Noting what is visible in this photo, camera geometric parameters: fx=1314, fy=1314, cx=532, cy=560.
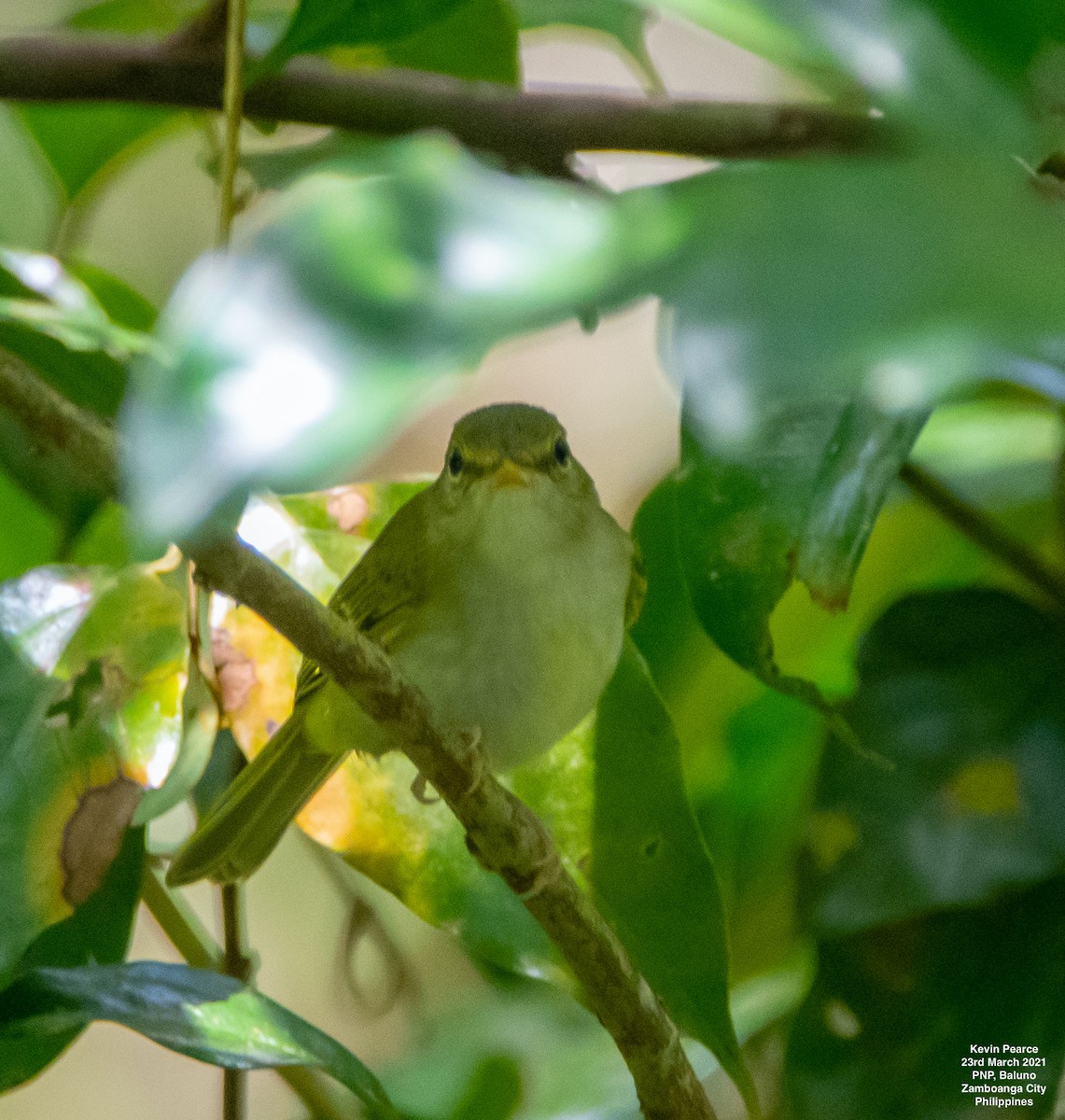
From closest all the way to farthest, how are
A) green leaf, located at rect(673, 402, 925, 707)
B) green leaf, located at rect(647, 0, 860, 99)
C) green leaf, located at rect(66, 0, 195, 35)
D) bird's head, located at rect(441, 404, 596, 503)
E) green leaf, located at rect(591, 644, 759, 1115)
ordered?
green leaf, located at rect(673, 402, 925, 707) < green leaf, located at rect(647, 0, 860, 99) < green leaf, located at rect(591, 644, 759, 1115) < bird's head, located at rect(441, 404, 596, 503) < green leaf, located at rect(66, 0, 195, 35)

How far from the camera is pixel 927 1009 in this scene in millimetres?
1298

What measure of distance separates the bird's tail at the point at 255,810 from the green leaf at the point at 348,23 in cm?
69

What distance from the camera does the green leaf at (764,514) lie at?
101 centimetres

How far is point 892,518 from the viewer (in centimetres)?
157

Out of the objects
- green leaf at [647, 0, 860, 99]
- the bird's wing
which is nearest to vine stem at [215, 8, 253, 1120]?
the bird's wing

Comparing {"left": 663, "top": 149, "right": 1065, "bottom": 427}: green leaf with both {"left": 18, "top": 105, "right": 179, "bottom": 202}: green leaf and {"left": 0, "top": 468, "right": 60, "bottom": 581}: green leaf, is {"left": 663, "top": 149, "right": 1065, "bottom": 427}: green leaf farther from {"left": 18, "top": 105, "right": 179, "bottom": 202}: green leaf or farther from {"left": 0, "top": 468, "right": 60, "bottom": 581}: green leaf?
{"left": 18, "top": 105, "right": 179, "bottom": 202}: green leaf

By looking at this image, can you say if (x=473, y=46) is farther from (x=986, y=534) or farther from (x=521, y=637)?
(x=986, y=534)

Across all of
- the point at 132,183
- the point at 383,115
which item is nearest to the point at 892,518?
the point at 383,115

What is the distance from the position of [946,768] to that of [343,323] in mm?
1036

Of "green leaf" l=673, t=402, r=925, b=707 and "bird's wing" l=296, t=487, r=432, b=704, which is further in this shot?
"bird's wing" l=296, t=487, r=432, b=704

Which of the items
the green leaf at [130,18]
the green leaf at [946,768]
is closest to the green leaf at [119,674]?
the green leaf at [946,768]

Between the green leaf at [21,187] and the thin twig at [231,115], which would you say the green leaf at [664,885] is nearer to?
the thin twig at [231,115]

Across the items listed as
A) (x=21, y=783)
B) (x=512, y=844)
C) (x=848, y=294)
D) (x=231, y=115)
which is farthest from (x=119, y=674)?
(x=848, y=294)

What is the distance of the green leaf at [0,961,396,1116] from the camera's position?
109 centimetres
